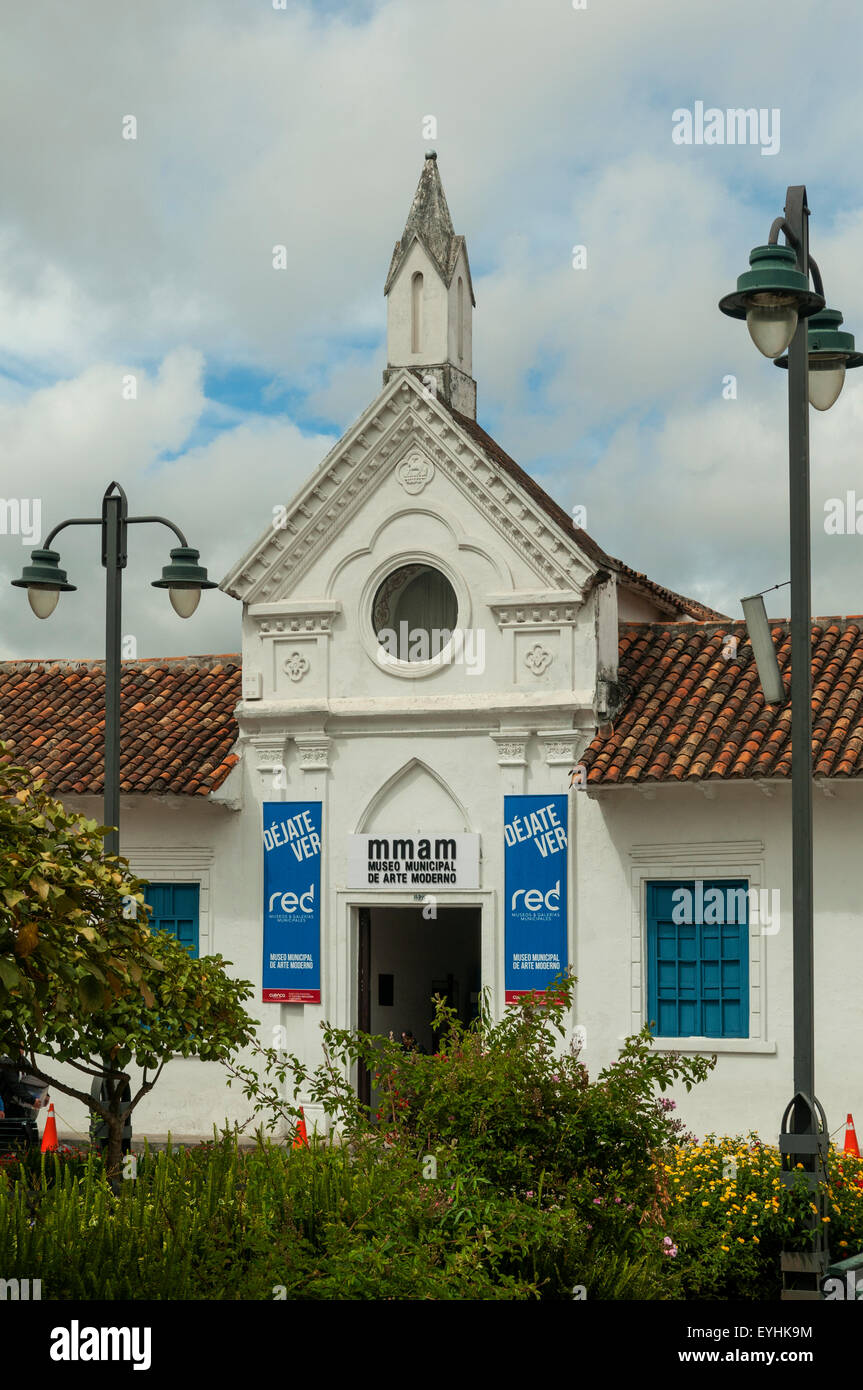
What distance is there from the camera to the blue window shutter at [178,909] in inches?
829

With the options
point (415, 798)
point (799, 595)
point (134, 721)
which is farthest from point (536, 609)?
point (799, 595)

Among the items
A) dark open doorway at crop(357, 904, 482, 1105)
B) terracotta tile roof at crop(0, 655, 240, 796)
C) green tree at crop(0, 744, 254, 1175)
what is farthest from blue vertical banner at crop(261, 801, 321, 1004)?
green tree at crop(0, 744, 254, 1175)

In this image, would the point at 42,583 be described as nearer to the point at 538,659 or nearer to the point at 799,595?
the point at 538,659

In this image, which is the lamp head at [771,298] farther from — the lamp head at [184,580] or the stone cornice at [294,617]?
the stone cornice at [294,617]

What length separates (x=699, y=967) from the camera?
18.6m

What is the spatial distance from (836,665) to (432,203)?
8.07 metres

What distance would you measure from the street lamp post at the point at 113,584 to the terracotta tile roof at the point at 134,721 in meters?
4.08

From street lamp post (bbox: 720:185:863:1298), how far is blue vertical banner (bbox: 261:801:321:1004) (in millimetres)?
9777

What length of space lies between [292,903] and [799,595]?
10584 millimetres

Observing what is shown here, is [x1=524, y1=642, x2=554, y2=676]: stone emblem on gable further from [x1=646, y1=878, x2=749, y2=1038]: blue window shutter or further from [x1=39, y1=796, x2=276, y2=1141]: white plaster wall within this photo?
[x1=39, y1=796, x2=276, y2=1141]: white plaster wall

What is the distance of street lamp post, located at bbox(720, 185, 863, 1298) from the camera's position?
1051 cm

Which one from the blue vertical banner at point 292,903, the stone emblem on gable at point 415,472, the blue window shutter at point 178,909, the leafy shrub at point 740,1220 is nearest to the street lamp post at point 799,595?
the leafy shrub at point 740,1220

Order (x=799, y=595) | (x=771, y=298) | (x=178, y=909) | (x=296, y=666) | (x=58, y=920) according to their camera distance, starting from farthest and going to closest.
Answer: (x=178, y=909) < (x=296, y=666) < (x=799, y=595) < (x=771, y=298) < (x=58, y=920)
